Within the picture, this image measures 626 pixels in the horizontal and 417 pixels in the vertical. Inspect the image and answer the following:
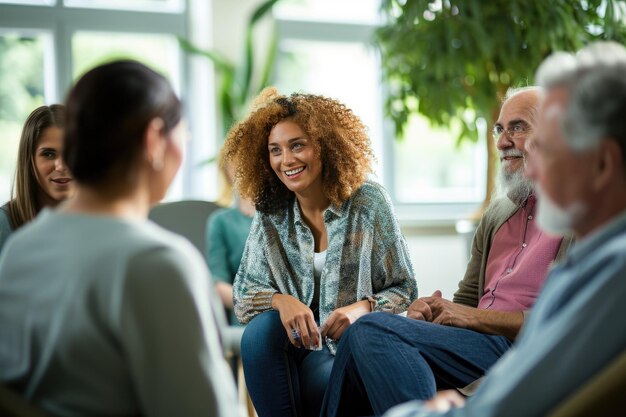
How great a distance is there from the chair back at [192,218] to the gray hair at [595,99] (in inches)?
94.0

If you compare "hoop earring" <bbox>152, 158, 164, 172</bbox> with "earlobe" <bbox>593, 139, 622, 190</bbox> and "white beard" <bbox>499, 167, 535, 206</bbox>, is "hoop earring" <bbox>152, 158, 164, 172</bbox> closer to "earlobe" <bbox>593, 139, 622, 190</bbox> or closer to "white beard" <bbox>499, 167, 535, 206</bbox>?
"earlobe" <bbox>593, 139, 622, 190</bbox>

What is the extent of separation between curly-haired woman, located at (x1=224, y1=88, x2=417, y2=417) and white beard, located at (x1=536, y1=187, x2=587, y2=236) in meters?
1.02

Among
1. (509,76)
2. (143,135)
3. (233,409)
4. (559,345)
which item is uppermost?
(509,76)

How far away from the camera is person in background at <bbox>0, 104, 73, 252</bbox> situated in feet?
7.13

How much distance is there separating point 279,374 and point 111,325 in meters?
1.12

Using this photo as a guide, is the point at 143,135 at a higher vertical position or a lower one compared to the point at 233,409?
higher

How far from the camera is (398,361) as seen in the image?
5.65 ft

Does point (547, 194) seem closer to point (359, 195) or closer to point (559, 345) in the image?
point (559, 345)

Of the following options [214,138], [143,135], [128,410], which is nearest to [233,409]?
[128,410]

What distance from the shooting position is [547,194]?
104cm

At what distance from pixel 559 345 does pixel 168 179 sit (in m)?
0.62

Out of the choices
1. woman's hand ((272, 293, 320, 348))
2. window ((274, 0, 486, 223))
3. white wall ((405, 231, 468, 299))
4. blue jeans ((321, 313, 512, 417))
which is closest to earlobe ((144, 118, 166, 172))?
blue jeans ((321, 313, 512, 417))

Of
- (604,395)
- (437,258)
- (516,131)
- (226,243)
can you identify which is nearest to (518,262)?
(516,131)

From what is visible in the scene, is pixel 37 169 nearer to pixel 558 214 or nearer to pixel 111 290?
pixel 111 290
